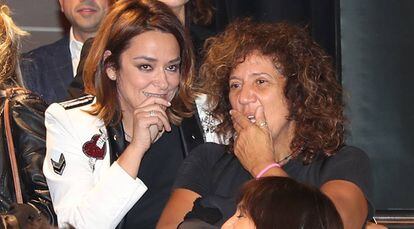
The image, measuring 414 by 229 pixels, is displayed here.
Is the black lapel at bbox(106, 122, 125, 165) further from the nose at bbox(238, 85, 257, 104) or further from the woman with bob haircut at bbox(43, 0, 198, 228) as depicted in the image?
the nose at bbox(238, 85, 257, 104)

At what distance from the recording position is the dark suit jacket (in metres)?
4.36

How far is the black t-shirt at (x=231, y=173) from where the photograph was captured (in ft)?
11.0

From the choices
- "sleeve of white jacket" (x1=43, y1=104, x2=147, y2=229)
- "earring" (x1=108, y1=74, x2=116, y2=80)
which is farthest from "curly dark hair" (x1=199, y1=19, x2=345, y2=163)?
"sleeve of white jacket" (x1=43, y1=104, x2=147, y2=229)

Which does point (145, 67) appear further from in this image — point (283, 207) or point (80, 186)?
point (283, 207)

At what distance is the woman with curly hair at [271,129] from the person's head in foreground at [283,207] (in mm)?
405

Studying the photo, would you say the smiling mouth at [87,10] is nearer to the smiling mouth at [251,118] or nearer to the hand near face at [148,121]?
the hand near face at [148,121]

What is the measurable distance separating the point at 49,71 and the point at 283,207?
73.7 inches

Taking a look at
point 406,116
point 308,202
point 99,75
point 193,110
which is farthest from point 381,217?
point 308,202

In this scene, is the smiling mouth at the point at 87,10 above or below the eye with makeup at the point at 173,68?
below

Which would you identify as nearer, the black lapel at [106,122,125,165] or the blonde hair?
the black lapel at [106,122,125,165]

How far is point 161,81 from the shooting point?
3.62 metres

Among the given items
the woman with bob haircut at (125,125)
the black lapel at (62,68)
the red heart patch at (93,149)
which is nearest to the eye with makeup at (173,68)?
the woman with bob haircut at (125,125)

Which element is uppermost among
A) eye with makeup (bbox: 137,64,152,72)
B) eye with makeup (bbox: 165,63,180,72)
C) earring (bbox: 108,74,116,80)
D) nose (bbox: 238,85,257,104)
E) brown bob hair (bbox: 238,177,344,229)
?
eye with makeup (bbox: 137,64,152,72)

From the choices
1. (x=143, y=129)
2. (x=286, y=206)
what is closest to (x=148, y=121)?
(x=143, y=129)
